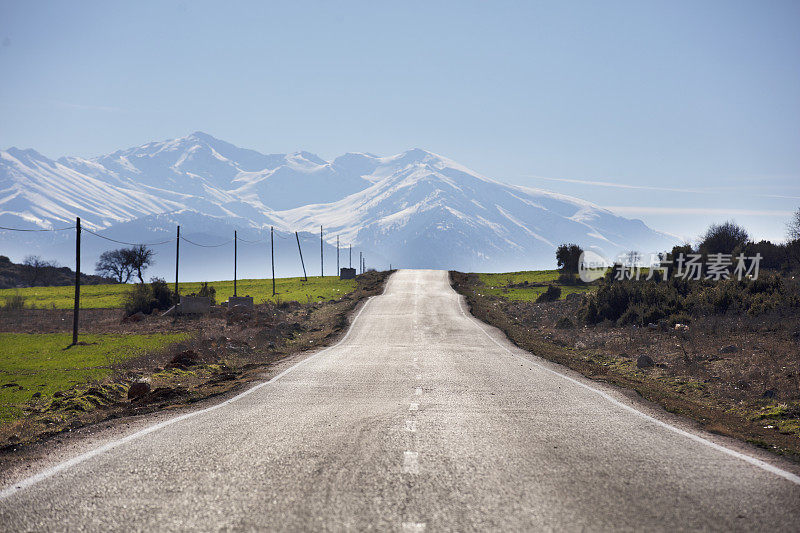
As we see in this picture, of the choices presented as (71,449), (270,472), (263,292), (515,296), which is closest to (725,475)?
(270,472)

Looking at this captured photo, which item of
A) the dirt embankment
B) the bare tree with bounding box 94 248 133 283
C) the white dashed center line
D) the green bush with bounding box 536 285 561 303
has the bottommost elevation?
the dirt embankment

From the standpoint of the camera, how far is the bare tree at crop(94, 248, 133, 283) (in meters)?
122

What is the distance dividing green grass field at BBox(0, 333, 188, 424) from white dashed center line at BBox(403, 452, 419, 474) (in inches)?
380

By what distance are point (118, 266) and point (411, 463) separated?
12910cm

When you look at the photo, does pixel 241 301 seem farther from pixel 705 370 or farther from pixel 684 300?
pixel 705 370

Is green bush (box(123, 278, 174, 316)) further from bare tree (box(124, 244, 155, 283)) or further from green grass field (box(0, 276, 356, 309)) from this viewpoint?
bare tree (box(124, 244, 155, 283))

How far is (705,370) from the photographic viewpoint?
1650 cm

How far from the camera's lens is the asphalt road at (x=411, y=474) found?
5094 millimetres

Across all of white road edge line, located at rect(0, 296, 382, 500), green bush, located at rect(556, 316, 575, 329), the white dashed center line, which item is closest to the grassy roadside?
green bush, located at rect(556, 316, 575, 329)

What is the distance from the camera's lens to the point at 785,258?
46531 millimetres

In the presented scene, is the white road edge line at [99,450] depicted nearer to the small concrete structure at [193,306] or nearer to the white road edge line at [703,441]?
the white road edge line at [703,441]

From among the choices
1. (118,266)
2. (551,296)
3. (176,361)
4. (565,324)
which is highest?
(118,266)

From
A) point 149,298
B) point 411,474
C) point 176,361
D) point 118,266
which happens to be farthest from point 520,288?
point 118,266

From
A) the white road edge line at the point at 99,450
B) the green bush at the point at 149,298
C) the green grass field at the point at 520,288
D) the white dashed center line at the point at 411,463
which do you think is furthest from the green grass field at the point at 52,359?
the green grass field at the point at 520,288
